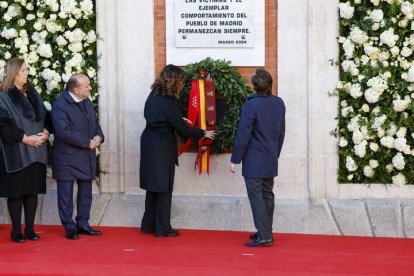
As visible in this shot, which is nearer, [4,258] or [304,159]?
[4,258]

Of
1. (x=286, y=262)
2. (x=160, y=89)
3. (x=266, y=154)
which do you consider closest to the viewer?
(x=286, y=262)

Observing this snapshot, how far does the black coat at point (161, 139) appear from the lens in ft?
30.4

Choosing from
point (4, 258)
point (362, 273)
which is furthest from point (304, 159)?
point (4, 258)

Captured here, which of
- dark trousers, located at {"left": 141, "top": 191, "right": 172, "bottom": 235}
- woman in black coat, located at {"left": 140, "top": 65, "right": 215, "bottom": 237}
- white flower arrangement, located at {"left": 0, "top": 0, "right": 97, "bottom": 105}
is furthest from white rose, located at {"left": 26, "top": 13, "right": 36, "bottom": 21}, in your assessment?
dark trousers, located at {"left": 141, "top": 191, "right": 172, "bottom": 235}

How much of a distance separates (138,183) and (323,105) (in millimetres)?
2205

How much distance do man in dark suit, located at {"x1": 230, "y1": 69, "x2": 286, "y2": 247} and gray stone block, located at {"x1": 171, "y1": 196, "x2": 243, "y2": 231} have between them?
1080 millimetres

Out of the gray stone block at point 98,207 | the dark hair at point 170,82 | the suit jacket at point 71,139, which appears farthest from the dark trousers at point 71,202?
the dark hair at point 170,82

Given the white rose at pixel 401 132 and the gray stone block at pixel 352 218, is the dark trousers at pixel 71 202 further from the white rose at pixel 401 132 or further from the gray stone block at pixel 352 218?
the white rose at pixel 401 132

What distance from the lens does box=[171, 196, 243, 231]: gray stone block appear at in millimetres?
9938

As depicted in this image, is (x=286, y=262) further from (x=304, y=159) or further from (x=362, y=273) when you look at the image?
(x=304, y=159)

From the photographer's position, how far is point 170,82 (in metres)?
9.27

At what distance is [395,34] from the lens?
32.2ft

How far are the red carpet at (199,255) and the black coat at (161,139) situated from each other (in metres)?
0.59

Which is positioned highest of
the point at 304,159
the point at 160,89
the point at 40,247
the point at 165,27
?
the point at 165,27
